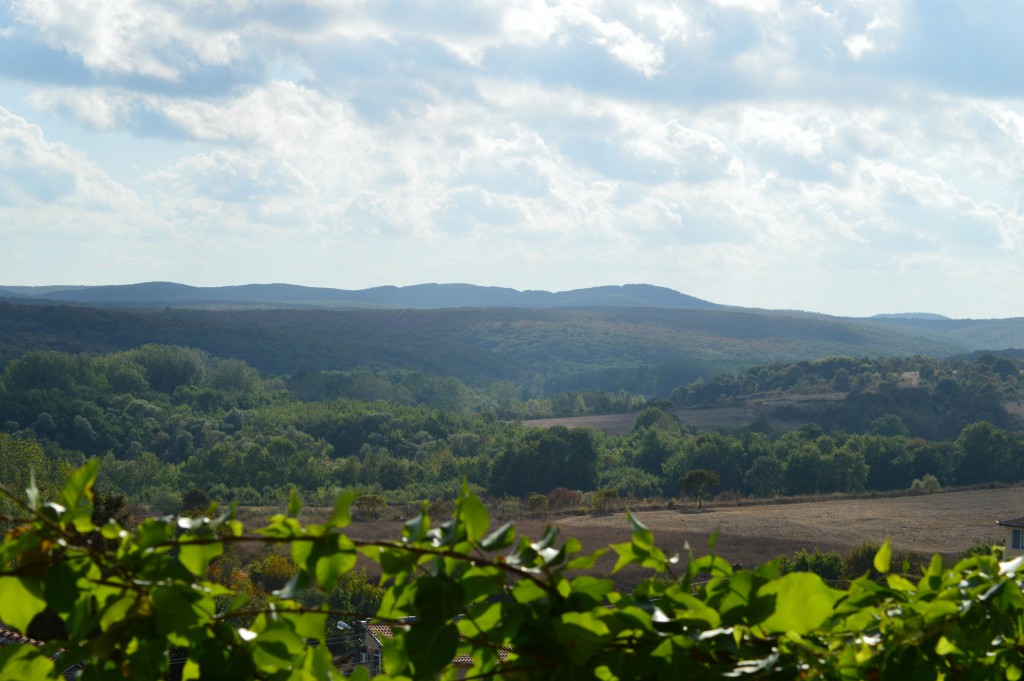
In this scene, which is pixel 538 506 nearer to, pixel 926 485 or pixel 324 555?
pixel 926 485

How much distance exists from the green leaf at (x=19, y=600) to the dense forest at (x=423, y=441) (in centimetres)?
4101

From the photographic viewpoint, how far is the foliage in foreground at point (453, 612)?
1.41 m

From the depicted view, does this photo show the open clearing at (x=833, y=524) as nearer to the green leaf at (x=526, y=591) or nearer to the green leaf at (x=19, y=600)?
the green leaf at (x=526, y=591)

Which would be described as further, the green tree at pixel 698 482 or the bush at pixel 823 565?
the green tree at pixel 698 482

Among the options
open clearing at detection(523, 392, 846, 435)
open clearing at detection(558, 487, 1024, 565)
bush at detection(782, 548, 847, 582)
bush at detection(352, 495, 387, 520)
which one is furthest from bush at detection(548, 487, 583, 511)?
bush at detection(782, 548, 847, 582)

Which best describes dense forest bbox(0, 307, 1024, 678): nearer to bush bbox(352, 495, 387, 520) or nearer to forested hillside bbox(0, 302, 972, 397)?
bush bbox(352, 495, 387, 520)

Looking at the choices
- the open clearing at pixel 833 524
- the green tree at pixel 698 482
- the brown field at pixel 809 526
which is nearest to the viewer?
the brown field at pixel 809 526

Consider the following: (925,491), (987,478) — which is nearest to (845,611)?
(925,491)

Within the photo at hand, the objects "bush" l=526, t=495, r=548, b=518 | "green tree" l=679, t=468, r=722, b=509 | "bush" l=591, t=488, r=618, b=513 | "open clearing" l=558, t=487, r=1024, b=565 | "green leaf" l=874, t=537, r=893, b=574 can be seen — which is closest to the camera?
"green leaf" l=874, t=537, r=893, b=574

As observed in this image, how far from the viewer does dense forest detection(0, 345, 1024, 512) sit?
196 ft

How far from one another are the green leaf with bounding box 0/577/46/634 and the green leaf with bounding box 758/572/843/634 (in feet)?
2.97

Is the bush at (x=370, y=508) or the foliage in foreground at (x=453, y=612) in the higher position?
the foliage in foreground at (x=453, y=612)

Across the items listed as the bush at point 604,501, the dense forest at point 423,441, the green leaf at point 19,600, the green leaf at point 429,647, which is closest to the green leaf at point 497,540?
the green leaf at point 429,647

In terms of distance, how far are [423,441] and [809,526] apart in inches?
1247
